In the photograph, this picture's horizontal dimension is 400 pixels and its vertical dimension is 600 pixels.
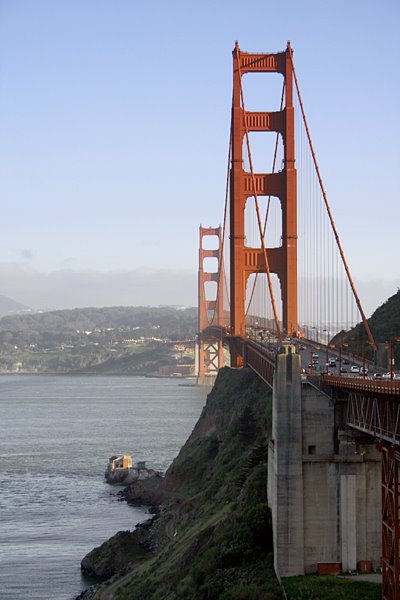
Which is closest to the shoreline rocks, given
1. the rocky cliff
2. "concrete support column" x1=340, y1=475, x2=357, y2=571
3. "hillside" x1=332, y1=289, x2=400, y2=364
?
the rocky cliff

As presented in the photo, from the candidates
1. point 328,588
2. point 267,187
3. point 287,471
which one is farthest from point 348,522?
point 267,187

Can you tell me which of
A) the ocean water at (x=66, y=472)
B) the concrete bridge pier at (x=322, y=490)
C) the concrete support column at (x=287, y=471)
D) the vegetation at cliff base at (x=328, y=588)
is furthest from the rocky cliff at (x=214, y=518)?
the ocean water at (x=66, y=472)

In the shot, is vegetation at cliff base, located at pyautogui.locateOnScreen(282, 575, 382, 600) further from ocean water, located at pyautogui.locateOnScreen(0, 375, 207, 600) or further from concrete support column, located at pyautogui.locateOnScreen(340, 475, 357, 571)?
ocean water, located at pyautogui.locateOnScreen(0, 375, 207, 600)

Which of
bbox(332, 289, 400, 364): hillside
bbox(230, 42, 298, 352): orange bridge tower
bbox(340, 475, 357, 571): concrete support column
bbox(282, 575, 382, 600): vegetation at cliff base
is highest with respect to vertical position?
bbox(230, 42, 298, 352): orange bridge tower

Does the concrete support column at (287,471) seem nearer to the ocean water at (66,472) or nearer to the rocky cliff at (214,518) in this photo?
the rocky cliff at (214,518)

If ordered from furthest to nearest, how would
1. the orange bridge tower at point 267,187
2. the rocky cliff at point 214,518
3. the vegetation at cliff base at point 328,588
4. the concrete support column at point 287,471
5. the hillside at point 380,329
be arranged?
1. the orange bridge tower at point 267,187
2. the hillside at point 380,329
3. the rocky cliff at point 214,518
4. the concrete support column at point 287,471
5. the vegetation at cliff base at point 328,588

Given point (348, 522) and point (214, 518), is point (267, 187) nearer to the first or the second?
point (214, 518)
